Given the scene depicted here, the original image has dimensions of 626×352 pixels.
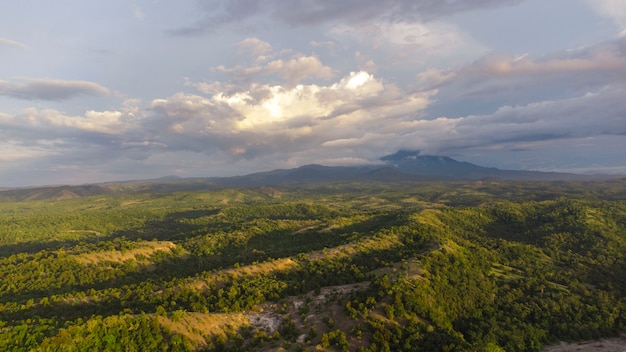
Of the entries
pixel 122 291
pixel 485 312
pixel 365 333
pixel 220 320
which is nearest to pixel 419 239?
pixel 485 312

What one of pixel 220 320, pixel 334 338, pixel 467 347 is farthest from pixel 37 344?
pixel 467 347

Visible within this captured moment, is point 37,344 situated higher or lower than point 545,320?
higher

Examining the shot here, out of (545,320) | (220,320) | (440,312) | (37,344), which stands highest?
(37,344)

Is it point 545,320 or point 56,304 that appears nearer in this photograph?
point 56,304

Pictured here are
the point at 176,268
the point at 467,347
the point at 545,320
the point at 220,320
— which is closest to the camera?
the point at 467,347

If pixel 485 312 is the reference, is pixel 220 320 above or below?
above

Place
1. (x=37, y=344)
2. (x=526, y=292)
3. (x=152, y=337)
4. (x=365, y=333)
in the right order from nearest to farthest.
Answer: (x=37, y=344) < (x=152, y=337) < (x=365, y=333) < (x=526, y=292)

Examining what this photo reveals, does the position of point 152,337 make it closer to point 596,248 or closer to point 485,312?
point 485,312

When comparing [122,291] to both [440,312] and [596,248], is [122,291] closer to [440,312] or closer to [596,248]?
[440,312]

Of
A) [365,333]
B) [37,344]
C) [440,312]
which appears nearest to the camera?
[37,344]
